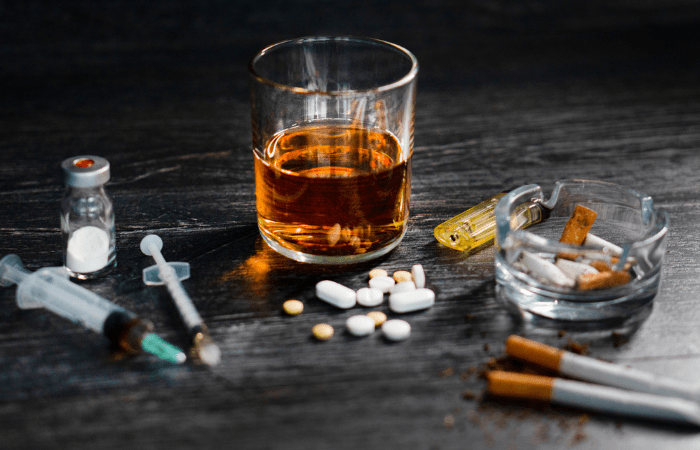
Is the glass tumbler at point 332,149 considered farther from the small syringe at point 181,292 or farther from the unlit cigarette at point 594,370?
the unlit cigarette at point 594,370

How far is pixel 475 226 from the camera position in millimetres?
1181

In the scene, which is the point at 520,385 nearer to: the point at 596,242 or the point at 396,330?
the point at 396,330

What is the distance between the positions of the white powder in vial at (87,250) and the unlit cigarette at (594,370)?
60cm

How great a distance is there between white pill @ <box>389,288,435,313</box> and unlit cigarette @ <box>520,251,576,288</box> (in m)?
0.14

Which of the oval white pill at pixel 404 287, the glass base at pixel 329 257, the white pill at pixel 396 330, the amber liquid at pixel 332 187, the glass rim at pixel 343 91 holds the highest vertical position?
the glass rim at pixel 343 91

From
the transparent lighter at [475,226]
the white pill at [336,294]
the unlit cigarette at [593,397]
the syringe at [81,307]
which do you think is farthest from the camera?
the transparent lighter at [475,226]

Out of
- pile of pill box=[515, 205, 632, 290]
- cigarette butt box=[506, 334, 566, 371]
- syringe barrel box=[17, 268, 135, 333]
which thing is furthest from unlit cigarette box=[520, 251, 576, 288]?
syringe barrel box=[17, 268, 135, 333]

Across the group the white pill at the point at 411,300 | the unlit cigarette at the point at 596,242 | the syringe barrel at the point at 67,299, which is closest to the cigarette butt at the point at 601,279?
the unlit cigarette at the point at 596,242

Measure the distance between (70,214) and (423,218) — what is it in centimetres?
58

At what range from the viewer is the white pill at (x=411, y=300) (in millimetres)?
1011

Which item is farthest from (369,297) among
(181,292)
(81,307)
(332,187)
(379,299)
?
(81,307)

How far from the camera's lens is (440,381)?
35.2 inches

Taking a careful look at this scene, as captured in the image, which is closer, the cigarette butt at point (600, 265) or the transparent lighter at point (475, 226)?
the cigarette butt at point (600, 265)

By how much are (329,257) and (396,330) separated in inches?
7.4
